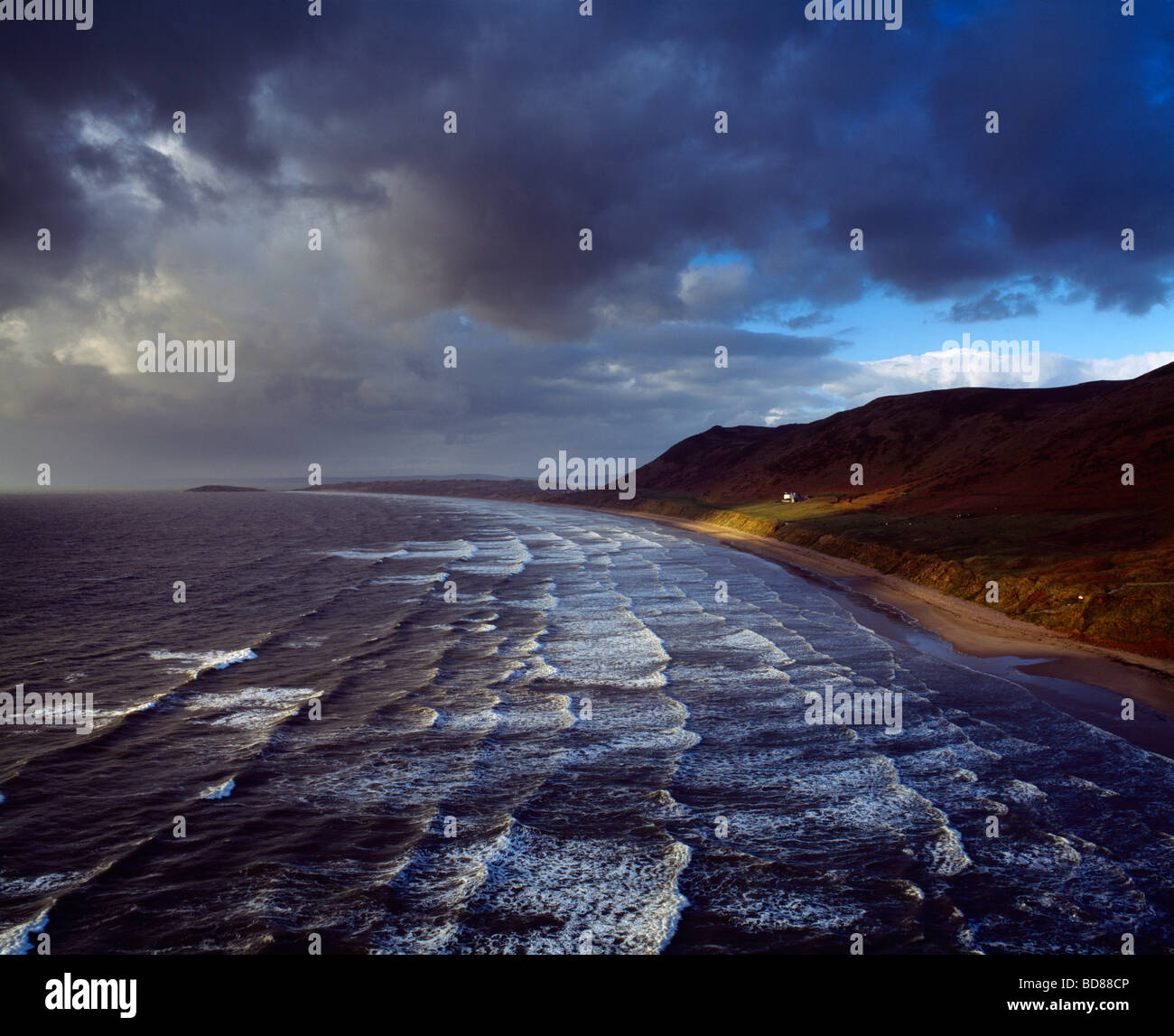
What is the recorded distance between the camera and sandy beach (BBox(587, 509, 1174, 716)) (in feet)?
79.8

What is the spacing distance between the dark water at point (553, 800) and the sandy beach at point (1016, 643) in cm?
327

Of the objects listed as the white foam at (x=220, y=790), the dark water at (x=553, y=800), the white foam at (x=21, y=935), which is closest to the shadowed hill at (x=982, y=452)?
the dark water at (x=553, y=800)

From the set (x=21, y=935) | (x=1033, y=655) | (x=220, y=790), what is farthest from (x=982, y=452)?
(x=21, y=935)

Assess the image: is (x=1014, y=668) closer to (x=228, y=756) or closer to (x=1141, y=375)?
(x=228, y=756)

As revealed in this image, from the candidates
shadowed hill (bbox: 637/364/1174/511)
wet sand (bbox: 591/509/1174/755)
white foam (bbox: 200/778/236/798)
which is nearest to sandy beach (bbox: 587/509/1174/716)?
wet sand (bbox: 591/509/1174/755)

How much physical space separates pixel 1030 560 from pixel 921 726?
27.5 m

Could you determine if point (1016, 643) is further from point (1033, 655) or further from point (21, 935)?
point (21, 935)

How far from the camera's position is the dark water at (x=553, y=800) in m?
11.1

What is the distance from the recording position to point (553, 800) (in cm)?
1548

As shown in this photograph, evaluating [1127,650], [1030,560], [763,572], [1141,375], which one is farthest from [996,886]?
[1141,375]

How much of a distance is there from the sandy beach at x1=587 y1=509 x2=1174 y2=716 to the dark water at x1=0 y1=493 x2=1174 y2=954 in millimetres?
3267

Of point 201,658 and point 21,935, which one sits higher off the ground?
point 201,658

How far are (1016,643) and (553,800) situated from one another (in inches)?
985
